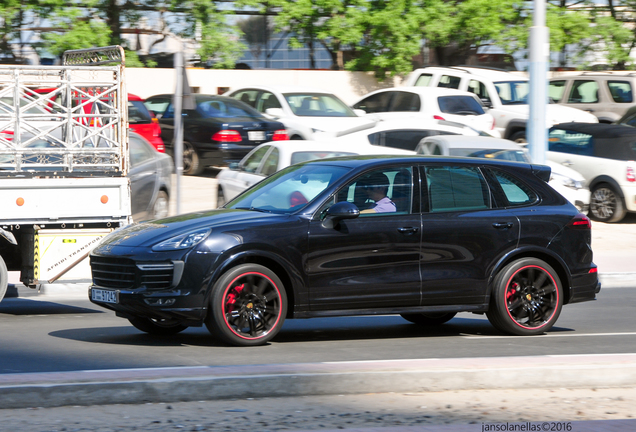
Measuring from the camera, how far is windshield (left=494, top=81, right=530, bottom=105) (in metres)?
23.5

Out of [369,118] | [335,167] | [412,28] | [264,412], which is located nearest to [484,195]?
[335,167]

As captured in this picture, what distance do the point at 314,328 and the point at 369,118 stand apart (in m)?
12.5

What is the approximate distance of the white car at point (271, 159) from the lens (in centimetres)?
1405

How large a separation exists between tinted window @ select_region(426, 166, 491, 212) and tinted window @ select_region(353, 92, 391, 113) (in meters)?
14.4

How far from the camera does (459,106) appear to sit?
21.8m

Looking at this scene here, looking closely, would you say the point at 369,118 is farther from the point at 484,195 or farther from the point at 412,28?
the point at 484,195

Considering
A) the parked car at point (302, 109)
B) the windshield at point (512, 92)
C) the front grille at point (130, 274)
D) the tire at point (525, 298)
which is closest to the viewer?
the front grille at point (130, 274)

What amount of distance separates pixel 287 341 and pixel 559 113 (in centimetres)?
1567

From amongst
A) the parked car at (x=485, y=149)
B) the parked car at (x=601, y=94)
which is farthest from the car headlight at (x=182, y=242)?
the parked car at (x=601, y=94)

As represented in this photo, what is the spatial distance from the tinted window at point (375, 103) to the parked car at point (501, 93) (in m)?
2.29

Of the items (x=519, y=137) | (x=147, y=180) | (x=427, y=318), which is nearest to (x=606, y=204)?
(x=519, y=137)

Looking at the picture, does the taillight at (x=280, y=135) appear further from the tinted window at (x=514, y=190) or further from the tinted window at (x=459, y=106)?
the tinted window at (x=514, y=190)

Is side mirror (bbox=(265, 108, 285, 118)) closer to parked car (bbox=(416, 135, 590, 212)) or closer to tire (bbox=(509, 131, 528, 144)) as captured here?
parked car (bbox=(416, 135, 590, 212))

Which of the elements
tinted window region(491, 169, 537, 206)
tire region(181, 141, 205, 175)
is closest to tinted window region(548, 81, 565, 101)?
tire region(181, 141, 205, 175)
